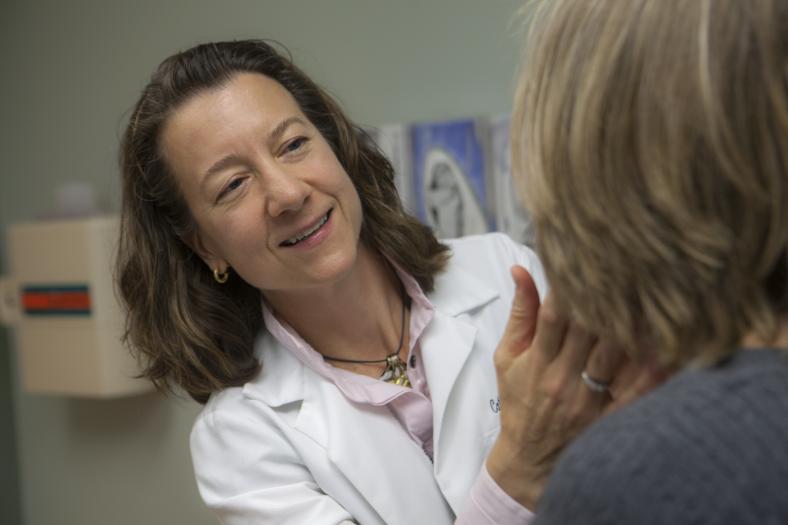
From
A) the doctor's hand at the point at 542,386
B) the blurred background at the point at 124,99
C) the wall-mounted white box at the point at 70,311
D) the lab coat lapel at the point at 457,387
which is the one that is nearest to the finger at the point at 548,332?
the doctor's hand at the point at 542,386

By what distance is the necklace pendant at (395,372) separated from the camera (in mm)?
1324

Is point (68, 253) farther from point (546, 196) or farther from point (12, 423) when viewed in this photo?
point (546, 196)

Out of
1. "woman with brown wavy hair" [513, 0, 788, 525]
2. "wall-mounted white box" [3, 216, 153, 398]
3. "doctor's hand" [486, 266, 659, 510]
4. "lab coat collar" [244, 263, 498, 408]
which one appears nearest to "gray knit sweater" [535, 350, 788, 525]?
"woman with brown wavy hair" [513, 0, 788, 525]

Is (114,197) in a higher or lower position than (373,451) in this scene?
lower

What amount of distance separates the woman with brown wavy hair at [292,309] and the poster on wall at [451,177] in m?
0.51

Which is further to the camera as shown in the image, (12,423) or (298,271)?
(12,423)

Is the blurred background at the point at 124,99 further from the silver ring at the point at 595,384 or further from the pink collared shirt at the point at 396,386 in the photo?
the silver ring at the point at 595,384

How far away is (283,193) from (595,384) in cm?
51

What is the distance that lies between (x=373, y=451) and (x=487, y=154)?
86cm

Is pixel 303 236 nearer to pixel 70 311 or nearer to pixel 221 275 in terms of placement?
pixel 221 275

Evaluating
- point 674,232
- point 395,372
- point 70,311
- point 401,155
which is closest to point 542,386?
point 674,232

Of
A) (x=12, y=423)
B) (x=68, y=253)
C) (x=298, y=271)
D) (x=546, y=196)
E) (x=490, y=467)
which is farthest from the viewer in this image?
(x=12, y=423)

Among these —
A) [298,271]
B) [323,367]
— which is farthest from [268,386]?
[298,271]

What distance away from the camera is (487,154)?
6.23 feet
